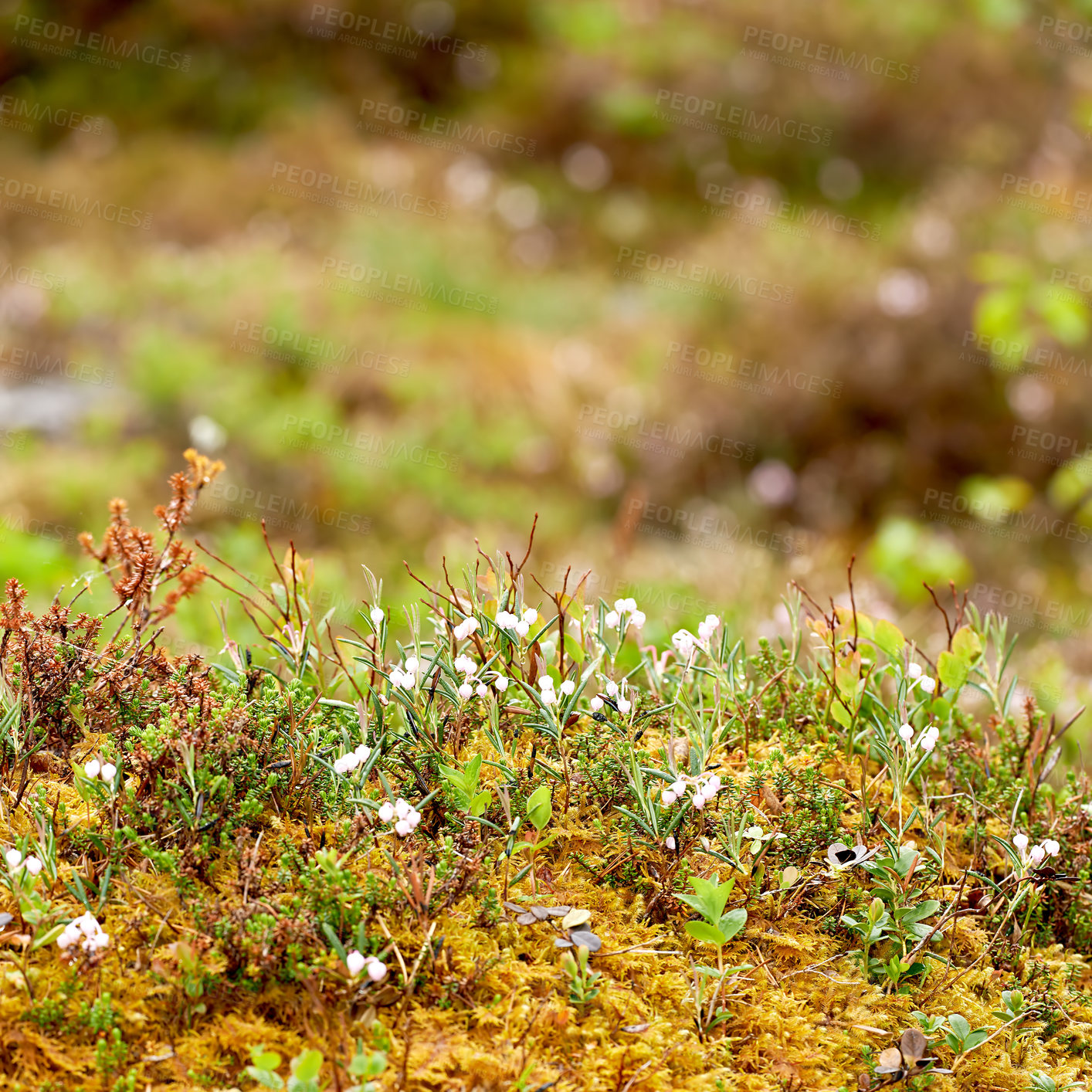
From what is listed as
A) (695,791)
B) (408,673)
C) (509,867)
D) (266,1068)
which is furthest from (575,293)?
(266,1068)

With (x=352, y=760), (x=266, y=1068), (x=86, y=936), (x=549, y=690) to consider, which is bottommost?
(x=266, y=1068)

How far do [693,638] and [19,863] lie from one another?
1.30m

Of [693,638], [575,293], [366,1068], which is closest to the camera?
[366,1068]

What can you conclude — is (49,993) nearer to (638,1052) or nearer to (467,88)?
(638,1052)

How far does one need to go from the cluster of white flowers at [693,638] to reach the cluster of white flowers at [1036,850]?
0.71 metres

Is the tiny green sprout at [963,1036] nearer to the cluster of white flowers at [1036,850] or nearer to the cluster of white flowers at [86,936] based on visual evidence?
the cluster of white flowers at [1036,850]

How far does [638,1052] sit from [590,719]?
0.70m

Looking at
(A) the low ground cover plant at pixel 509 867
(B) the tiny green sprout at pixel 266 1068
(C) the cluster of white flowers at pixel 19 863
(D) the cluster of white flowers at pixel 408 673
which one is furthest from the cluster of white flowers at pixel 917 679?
(C) the cluster of white flowers at pixel 19 863

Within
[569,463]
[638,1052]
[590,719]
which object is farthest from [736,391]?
[638,1052]

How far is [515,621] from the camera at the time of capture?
2.08 meters

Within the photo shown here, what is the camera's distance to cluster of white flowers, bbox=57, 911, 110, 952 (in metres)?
1.60

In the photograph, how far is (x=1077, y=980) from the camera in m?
2.03

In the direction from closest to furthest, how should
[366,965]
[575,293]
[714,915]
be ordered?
1. [366,965]
2. [714,915]
3. [575,293]

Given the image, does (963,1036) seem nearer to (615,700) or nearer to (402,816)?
(615,700)
